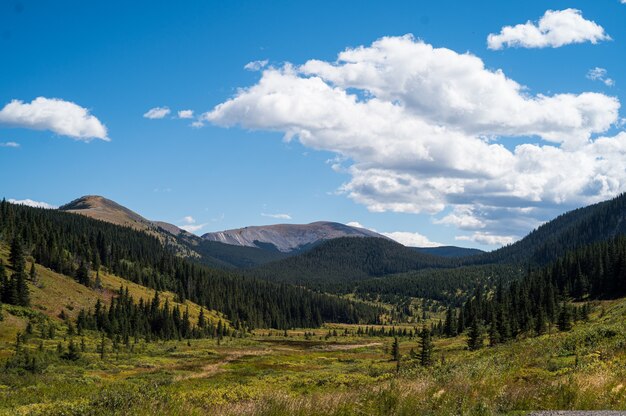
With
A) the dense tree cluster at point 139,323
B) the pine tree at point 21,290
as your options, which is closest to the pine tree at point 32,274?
the dense tree cluster at point 139,323

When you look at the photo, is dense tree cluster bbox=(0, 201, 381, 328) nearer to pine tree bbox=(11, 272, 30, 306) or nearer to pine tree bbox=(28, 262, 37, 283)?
pine tree bbox=(28, 262, 37, 283)

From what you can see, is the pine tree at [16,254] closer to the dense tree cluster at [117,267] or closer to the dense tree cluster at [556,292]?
A: the dense tree cluster at [117,267]

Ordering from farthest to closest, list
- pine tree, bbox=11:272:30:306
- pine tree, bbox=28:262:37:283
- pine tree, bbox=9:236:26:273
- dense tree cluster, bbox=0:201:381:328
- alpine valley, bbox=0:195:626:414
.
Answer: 1. dense tree cluster, bbox=0:201:381:328
2. pine tree, bbox=28:262:37:283
3. pine tree, bbox=9:236:26:273
4. pine tree, bbox=11:272:30:306
5. alpine valley, bbox=0:195:626:414

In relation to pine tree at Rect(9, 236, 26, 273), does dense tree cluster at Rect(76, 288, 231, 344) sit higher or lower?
lower

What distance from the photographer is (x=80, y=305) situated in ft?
369

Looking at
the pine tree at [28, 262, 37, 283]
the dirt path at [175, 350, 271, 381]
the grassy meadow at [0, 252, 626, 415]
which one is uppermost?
the pine tree at [28, 262, 37, 283]

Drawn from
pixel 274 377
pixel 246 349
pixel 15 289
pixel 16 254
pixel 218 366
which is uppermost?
pixel 16 254

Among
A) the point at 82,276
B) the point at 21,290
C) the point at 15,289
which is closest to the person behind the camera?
the point at 15,289

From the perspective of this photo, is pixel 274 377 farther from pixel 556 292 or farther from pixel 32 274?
pixel 556 292

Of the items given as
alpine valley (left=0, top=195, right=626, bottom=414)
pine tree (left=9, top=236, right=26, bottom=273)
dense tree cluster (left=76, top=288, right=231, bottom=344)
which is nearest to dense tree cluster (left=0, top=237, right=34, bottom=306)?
alpine valley (left=0, top=195, right=626, bottom=414)

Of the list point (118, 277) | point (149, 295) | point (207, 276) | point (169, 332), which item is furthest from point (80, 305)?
point (207, 276)

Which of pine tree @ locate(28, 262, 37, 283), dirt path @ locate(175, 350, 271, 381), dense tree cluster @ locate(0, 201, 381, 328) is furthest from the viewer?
dense tree cluster @ locate(0, 201, 381, 328)

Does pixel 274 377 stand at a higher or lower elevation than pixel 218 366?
higher

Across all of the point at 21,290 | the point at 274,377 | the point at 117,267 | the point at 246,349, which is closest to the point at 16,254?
the point at 21,290
